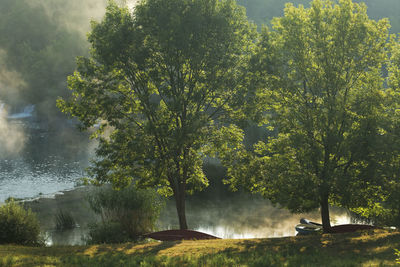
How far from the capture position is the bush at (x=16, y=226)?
78.1ft

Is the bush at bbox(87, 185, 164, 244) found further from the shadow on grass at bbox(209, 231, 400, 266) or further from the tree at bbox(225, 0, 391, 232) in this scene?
the shadow on grass at bbox(209, 231, 400, 266)

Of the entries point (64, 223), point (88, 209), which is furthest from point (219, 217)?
point (64, 223)

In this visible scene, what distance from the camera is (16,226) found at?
24031 millimetres

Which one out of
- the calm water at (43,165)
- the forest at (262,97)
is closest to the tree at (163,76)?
the forest at (262,97)

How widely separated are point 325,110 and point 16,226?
795 inches

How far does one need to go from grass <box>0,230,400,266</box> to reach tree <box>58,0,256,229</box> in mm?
5883

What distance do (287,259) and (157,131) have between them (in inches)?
445

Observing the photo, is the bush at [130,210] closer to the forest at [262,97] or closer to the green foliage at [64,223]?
the forest at [262,97]

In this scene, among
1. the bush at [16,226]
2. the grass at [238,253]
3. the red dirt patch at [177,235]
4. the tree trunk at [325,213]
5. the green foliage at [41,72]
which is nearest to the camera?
the grass at [238,253]

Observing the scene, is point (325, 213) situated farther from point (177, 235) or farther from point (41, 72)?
point (41, 72)

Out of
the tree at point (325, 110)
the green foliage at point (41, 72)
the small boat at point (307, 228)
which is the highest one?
the green foliage at point (41, 72)

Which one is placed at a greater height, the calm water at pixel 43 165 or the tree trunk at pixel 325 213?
the calm water at pixel 43 165

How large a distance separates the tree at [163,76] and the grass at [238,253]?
232 inches

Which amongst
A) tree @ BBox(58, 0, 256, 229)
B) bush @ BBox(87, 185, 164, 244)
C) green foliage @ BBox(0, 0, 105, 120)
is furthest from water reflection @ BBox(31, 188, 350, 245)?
green foliage @ BBox(0, 0, 105, 120)
